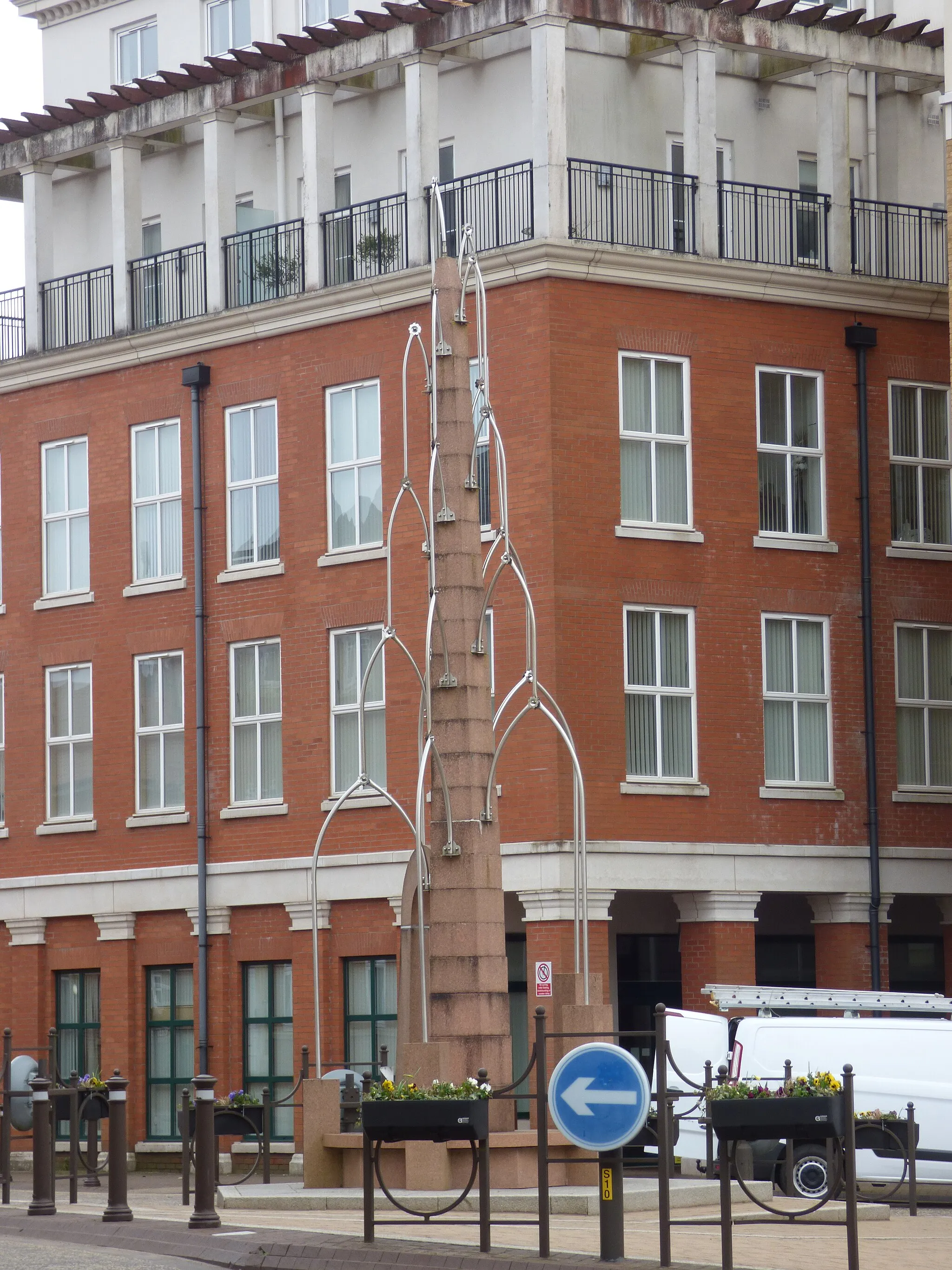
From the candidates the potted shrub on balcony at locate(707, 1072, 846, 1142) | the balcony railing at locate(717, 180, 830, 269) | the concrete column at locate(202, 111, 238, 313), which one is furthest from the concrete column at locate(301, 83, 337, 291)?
the potted shrub on balcony at locate(707, 1072, 846, 1142)

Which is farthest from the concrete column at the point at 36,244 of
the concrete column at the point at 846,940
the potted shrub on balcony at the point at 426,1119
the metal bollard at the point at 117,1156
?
the potted shrub on balcony at the point at 426,1119

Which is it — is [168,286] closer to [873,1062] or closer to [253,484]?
[253,484]

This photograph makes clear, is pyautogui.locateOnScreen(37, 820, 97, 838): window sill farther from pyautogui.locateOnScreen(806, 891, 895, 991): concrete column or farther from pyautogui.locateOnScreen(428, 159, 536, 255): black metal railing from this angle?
pyautogui.locateOnScreen(806, 891, 895, 991): concrete column

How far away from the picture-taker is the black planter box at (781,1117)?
1617 centimetres

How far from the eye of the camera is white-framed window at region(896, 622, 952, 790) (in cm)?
3606

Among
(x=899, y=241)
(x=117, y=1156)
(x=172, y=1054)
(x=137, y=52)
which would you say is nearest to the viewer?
(x=117, y=1156)

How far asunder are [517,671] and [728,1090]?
52.8ft

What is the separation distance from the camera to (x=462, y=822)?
23.5 m

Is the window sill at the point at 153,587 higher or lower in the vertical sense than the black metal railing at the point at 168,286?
lower

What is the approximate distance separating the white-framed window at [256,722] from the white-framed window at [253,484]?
1347 mm

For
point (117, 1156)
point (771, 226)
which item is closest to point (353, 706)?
point (771, 226)

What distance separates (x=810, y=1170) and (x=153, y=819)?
14110 millimetres

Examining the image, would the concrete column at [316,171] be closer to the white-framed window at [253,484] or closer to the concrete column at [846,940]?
the white-framed window at [253,484]

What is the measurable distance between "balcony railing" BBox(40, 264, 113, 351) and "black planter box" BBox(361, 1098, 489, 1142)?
23.6m
